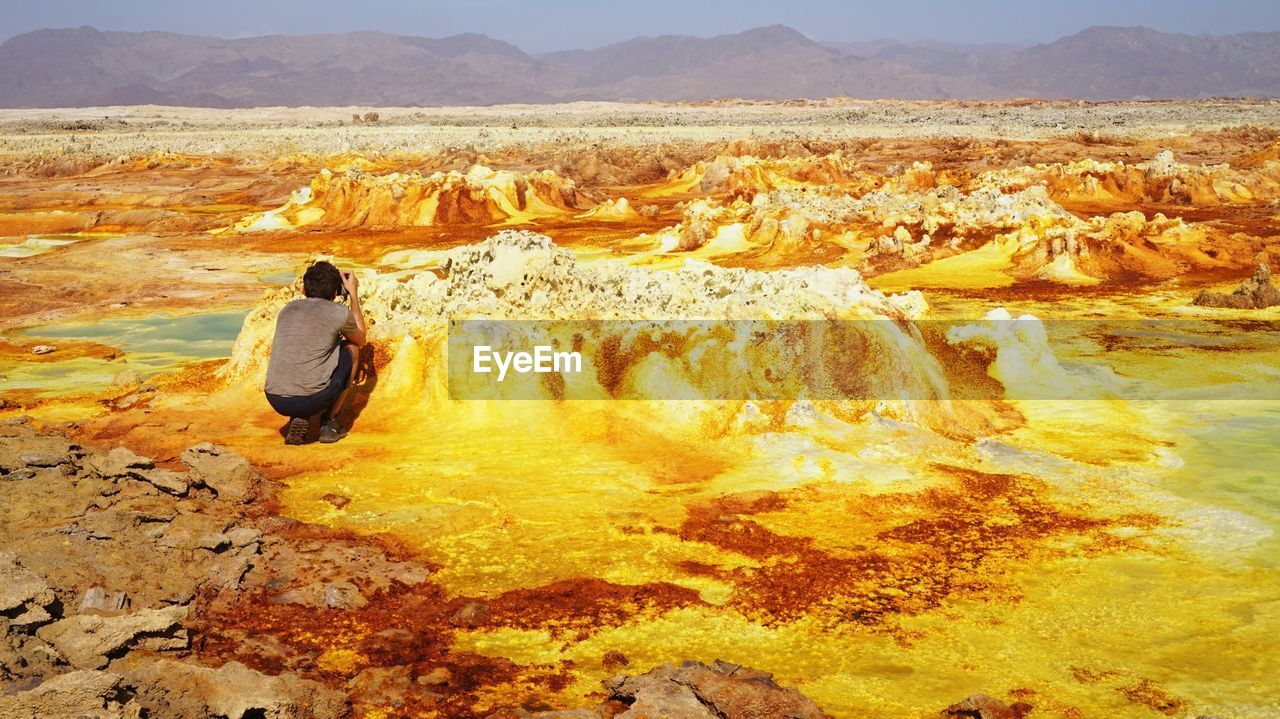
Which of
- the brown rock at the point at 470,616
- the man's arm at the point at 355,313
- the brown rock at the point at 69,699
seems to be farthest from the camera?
the man's arm at the point at 355,313

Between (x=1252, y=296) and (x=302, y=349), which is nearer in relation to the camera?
(x=302, y=349)

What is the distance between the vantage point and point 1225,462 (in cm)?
566

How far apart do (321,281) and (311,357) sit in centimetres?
48

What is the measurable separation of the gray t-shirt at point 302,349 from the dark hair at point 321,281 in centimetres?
14

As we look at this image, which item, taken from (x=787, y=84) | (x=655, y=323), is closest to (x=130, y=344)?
(x=655, y=323)

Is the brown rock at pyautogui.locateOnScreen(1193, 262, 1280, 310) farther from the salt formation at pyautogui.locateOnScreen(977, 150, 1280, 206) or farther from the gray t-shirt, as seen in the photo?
the salt formation at pyautogui.locateOnScreen(977, 150, 1280, 206)

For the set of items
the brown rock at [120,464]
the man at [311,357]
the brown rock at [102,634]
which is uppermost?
the man at [311,357]

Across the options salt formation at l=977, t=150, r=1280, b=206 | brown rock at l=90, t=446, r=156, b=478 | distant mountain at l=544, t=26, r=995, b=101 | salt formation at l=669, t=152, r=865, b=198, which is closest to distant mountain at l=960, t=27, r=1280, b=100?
distant mountain at l=544, t=26, r=995, b=101

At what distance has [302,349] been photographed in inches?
221

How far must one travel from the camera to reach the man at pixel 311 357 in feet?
18.4

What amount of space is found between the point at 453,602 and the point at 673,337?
301 centimetres

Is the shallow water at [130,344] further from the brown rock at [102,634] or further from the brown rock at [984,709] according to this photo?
the brown rock at [984,709]

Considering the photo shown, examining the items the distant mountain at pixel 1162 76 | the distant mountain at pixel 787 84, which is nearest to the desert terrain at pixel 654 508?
the distant mountain at pixel 787 84

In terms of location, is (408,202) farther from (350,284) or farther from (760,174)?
(350,284)
